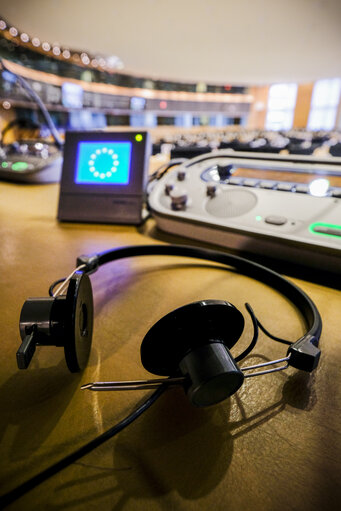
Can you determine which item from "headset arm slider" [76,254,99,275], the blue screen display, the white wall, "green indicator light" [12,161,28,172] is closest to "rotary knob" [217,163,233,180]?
the blue screen display

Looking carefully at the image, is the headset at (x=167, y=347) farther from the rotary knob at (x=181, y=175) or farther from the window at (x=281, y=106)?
the window at (x=281, y=106)

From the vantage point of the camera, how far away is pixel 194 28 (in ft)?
14.4

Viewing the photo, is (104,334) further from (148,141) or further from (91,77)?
(91,77)

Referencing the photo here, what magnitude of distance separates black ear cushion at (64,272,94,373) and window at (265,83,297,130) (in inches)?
568

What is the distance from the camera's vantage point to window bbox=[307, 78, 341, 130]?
11383mm

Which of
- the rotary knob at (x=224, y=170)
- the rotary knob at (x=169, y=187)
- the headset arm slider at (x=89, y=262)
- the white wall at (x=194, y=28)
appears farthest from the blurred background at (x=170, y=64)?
the headset arm slider at (x=89, y=262)

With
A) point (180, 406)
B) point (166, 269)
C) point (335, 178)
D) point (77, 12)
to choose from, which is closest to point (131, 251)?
point (166, 269)

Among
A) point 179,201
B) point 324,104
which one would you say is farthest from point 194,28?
point 324,104

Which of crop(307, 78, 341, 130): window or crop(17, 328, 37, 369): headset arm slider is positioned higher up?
crop(307, 78, 341, 130): window

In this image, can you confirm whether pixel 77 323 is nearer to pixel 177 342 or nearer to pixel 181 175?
pixel 177 342

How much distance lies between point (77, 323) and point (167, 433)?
9cm

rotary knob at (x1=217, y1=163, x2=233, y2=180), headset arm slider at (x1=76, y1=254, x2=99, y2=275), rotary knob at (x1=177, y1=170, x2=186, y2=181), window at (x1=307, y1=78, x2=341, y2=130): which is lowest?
headset arm slider at (x1=76, y1=254, x2=99, y2=275)

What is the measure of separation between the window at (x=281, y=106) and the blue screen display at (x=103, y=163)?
14.0 meters

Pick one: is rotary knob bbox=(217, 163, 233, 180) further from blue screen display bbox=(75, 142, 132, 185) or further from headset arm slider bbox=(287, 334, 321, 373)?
headset arm slider bbox=(287, 334, 321, 373)
